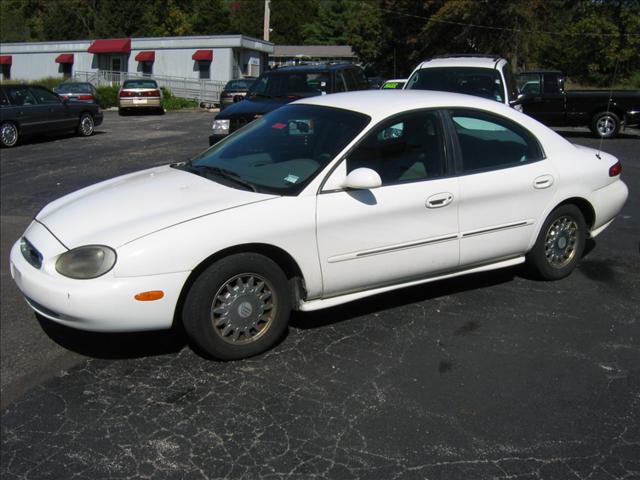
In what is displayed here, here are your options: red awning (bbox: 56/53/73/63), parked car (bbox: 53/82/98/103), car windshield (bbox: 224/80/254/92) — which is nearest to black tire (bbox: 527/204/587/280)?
parked car (bbox: 53/82/98/103)

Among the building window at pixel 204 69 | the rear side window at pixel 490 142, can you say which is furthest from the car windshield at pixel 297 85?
the building window at pixel 204 69

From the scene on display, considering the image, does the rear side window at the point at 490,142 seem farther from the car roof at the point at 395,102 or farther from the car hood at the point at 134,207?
the car hood at the point at 134,207

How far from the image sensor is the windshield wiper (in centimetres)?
427

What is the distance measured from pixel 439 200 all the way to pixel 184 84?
116 feet

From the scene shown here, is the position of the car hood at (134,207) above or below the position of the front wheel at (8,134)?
→ above

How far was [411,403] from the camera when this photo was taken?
11.7 ft

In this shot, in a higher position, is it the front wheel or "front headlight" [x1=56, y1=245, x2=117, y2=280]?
"front headlight" [x1=56, y1=245, x2=117, y2=280]

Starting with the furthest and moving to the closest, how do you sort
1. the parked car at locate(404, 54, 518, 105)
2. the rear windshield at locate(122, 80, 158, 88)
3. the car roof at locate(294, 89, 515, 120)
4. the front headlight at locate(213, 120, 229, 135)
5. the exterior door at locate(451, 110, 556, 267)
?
the rear windshield at locate(122, 80, 158, 88) < the front headlight at locate(213, 120, 229, 135) < the parked car at locate(404, 54, 518, 105) < the exterior door at locate(451, 110, 556, 267) < the car roof at locate(294, 89, 515, 120)

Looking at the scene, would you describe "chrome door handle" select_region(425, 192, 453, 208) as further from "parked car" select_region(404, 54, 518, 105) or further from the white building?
the white building

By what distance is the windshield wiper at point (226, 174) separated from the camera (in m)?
4.27

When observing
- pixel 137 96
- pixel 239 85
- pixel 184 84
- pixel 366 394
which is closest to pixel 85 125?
pixel 137 96

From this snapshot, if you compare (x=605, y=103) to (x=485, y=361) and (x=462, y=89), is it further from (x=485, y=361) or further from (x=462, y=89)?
(x=485, y=361)

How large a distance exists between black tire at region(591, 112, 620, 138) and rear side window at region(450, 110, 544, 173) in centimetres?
1178

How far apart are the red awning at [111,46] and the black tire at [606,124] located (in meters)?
30.5
